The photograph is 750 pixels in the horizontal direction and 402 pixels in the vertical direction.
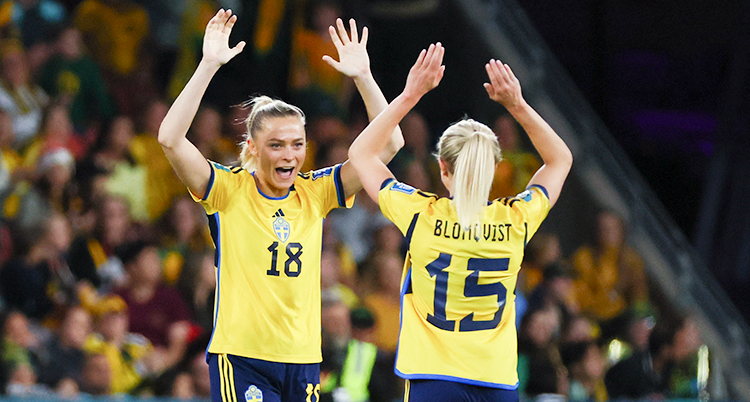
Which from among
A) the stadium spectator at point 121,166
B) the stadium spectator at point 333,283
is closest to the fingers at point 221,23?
the stadium spectator at point 333,283

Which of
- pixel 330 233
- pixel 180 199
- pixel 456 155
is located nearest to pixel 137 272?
pixel 180 199

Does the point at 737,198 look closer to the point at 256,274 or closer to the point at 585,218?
the point at 585,218

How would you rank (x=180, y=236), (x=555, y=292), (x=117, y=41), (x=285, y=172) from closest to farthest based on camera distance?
(x=285, y=172), (x=180, y=236), (x=555, y=292), (x=117, y=41)

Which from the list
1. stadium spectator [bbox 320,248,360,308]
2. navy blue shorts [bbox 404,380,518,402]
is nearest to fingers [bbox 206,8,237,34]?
navy blue shorts [bbox 404,380,518,402]

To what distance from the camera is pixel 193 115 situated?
404cm

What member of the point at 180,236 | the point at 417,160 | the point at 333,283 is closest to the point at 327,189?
the point at 333,283

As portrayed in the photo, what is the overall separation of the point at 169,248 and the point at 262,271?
440 centimetres

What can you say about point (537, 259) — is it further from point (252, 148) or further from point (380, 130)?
point (380, 130)

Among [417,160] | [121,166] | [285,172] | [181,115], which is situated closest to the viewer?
[181,115]

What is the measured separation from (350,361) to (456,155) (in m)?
3.84

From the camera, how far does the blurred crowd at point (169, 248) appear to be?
748 cm

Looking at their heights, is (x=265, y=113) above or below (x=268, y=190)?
above

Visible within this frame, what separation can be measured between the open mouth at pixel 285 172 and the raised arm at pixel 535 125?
2.92 feet

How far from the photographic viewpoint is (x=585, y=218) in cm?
1049
